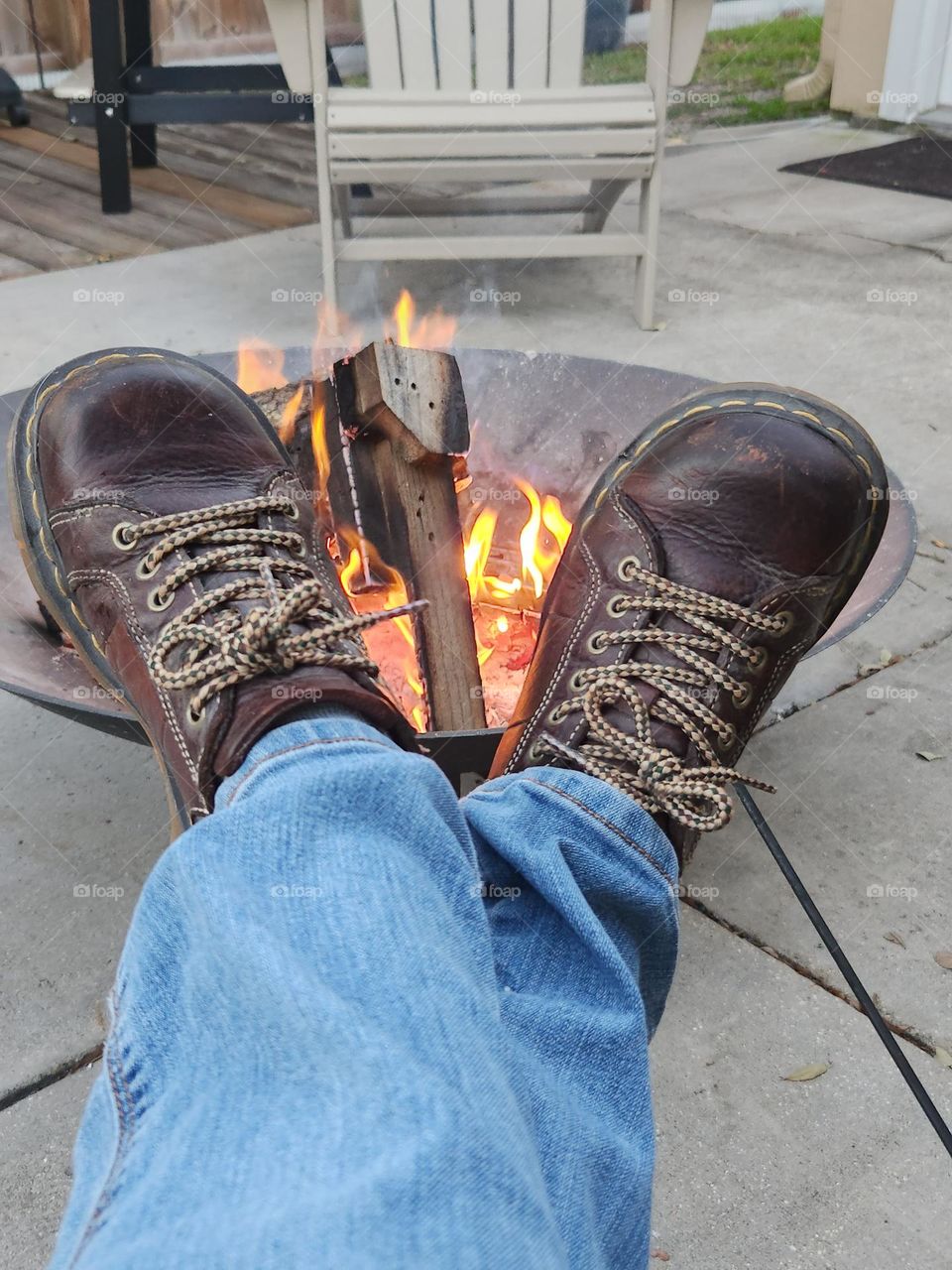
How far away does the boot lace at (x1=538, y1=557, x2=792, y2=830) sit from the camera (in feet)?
3.93

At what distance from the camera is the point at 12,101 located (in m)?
5.40

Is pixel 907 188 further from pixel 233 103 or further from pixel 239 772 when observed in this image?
pixel 239 772

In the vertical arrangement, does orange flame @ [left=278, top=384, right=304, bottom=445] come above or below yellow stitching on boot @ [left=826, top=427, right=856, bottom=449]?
below

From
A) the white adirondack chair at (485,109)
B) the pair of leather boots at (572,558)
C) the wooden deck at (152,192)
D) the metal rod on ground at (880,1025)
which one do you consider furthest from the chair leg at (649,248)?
the metal rod on ground at (880,1025)

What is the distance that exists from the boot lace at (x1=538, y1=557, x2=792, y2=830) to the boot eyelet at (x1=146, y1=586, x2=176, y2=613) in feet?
1.43

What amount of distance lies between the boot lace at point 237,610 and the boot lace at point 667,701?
0.76 feet

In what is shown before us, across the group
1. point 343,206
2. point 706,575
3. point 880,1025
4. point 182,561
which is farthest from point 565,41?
point 880,1025

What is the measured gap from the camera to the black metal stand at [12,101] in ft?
17.6

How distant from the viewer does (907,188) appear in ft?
16.1

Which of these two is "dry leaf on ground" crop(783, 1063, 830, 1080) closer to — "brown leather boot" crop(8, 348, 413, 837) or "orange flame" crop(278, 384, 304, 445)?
"brown leather boot" crop(8, 348, 413, 837)

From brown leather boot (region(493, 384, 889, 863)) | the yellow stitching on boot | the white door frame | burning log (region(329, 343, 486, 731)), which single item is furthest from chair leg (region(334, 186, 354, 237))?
the white door frame

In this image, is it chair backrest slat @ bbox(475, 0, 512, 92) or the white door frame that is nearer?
chair backrest slat @ bbox(475, 0, 512, 92)

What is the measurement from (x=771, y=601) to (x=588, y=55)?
282 inches

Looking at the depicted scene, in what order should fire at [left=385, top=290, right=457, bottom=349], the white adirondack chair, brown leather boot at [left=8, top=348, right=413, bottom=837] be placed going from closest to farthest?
brown leather boot at [left=8, top=348, right=413, bottom=837]
fire at [left=385, top=290, right=457, bottom=349]
the white adirondack chair
